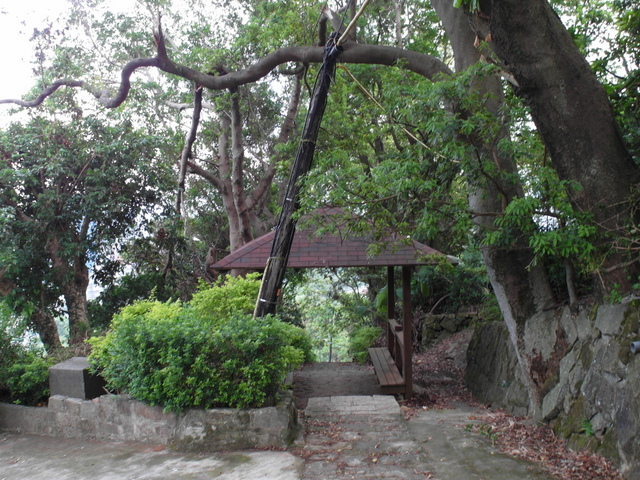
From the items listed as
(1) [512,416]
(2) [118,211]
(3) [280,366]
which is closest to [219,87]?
(2) [118,211]

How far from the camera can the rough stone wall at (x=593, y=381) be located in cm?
450

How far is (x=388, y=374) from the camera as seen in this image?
30.2ft

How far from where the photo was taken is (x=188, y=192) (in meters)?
17.3

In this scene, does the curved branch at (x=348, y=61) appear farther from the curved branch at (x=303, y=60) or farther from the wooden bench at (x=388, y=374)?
the wooden bench at (x=388, y=374)

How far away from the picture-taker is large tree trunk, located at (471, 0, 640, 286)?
5.16 m

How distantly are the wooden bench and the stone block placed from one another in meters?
4.57

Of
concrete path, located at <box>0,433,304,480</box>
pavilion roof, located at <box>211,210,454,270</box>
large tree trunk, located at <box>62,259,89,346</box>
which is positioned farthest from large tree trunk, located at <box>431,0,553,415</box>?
large tree trunk, located at <box>62,259,89,346</box>

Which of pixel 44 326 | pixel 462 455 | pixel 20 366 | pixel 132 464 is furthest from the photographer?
pixel 44 326

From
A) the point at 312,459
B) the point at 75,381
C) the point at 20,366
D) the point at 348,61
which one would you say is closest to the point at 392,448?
the point at 312,459

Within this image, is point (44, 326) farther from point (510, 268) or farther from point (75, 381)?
point (510, 268)

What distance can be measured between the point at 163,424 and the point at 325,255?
157 inches

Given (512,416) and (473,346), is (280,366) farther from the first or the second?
(473,346)

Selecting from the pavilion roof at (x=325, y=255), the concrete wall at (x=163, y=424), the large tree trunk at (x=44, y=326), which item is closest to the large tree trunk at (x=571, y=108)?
the pavilion roof at (x=325, y=255)

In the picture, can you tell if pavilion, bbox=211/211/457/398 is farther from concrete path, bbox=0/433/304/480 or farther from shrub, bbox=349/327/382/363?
shrub, bbox=349/327/382/363
